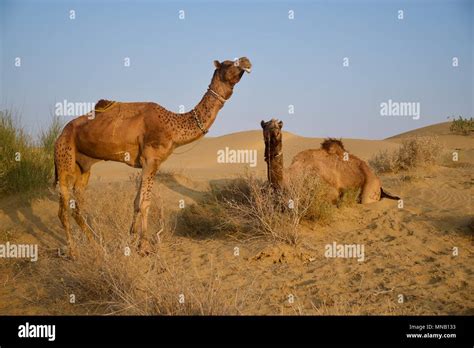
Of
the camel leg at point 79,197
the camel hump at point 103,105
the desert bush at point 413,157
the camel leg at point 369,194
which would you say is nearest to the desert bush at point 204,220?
the camel leg at point 79,197

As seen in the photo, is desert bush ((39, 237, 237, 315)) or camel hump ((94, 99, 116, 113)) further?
camel hump ((94, 99, 116, 113))

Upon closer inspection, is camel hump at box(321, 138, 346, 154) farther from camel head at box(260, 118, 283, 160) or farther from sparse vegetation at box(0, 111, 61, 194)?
sparse vegetation at box(0, 111, 61, 194)

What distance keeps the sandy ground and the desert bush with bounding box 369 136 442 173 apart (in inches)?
83.6

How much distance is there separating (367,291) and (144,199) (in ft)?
11.5

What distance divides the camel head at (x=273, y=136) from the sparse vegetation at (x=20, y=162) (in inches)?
221

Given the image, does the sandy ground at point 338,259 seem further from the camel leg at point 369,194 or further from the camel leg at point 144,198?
the camel leg at point 144,198

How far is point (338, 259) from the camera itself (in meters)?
7.04

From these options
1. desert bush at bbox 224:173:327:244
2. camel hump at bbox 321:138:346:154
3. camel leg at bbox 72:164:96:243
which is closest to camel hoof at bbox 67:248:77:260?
camel leg at bbox 72:164:96:243

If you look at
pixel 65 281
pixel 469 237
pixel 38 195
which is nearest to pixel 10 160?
pixel 38 195

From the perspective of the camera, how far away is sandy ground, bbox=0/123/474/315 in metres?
5.55

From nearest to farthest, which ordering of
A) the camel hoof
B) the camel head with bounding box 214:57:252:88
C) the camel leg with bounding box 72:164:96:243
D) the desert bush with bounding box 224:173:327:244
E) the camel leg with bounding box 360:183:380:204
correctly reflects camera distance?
1. the camel hoof
2. the camel head with bounding box 214:57:252:88
3. the desert bush with bounding box 224:173:327:244
4. the camel leg with bounding box 72:164:96:243
5. the camel leg with bounding box 360:183:380:204

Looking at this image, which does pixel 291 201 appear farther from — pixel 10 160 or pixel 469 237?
pixel 10 160

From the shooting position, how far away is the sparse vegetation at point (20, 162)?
10734 millimetres
